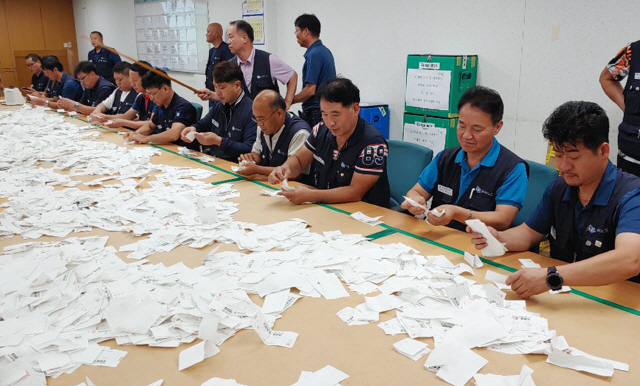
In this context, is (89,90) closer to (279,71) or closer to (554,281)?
(279,71)

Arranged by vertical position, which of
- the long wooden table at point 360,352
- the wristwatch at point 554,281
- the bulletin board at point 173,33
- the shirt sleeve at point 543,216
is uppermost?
the bulletin board at point 173,33

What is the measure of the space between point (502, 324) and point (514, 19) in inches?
117

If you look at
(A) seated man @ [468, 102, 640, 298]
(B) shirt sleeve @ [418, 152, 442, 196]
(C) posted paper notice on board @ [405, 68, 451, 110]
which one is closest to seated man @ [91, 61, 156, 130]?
→ (C) posted paper notice on board @ [405, 68, 451, 110]

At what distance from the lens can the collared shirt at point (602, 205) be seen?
1.37 m

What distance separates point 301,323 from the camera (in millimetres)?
1218

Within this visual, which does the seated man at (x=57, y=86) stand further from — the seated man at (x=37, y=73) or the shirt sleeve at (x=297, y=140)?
the shirt sleeve at (x=297, y=140)

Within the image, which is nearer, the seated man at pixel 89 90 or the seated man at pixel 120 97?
the seated man at pixel 120 97

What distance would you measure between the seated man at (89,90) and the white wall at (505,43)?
232cm

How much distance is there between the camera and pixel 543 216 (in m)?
1.66

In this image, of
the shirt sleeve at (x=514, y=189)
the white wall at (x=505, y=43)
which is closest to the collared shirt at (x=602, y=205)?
the shirt sleeve at (x=514, y=189)

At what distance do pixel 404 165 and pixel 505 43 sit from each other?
167 centimetres

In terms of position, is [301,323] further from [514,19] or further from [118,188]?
[514,19]

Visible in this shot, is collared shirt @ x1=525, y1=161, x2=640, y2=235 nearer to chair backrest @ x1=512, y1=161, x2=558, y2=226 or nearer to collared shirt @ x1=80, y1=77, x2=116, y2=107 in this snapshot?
chair backrest @ x1=512, y1=161, x2=558, y2=226

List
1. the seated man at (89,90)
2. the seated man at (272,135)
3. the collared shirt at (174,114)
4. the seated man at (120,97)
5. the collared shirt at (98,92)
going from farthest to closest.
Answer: the collared shirt at (98,92), the seated man at (89,90), the seated man at (120,97), the collared shirt at (174,114), the seated man at (272,135)
